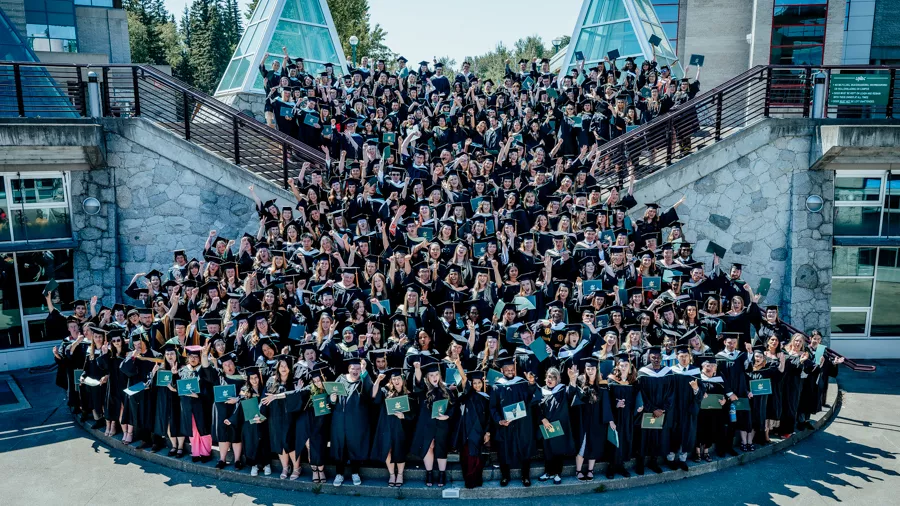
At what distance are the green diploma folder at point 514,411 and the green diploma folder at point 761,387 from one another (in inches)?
113

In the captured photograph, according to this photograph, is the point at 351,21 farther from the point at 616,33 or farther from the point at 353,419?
the point at 353,419

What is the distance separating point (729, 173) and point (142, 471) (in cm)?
980

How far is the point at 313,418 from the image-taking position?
773cm

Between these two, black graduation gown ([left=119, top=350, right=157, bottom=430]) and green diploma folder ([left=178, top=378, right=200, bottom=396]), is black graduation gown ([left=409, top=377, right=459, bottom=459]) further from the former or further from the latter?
black graduation gown ([left=119, top=350, right=157, bottom=430])

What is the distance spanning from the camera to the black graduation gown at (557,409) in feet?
25.1

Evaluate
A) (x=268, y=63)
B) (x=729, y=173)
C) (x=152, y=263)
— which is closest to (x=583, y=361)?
(x=729, y=173)

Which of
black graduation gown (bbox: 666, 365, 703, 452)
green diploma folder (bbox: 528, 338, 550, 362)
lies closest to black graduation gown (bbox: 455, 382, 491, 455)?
green diploma folder (bbox: 528, 338, 550, 362)

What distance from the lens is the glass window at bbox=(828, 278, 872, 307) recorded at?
12.7m

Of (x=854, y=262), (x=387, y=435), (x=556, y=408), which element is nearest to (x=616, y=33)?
(x=854, y=262)

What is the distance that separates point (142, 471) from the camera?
8.16m

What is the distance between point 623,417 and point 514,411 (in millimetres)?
1266

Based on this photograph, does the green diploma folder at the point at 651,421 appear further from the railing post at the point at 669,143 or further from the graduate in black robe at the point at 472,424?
the railing post at the point at 669,143

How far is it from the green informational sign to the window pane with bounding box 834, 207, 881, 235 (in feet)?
6.05

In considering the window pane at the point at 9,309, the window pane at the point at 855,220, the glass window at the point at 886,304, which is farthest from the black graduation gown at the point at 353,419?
the glass window at the point at 886,304
